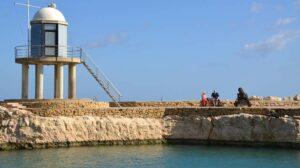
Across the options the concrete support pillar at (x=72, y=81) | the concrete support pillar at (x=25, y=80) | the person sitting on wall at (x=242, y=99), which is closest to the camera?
the person sitting on wall at (x=242, y=99)

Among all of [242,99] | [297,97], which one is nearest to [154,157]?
[242,99]

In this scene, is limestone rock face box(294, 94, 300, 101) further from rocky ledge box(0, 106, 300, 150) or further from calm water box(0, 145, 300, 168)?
calm water box(0, 145, 300, 168)

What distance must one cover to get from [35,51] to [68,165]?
14198 mm

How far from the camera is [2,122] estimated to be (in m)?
35.0

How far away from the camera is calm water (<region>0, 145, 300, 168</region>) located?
29.0 m

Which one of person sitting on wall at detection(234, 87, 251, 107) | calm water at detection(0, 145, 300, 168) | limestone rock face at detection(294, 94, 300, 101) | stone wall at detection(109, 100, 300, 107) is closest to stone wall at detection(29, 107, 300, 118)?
person sitting on wall at detection(234, 87, 251, 107)

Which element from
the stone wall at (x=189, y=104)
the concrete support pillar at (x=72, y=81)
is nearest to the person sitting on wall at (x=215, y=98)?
the stone wall at (x=189, y=104)

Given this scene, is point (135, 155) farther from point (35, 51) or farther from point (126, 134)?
point (35, 51)

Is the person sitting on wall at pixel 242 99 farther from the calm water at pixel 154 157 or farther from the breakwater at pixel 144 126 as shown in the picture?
the calm water at pixel 154 157

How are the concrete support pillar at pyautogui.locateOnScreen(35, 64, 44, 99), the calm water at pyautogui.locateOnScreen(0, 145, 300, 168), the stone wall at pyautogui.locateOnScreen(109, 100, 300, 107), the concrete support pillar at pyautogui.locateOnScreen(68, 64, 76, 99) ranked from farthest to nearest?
the stone wall at pyautogui.locateOnScreen(109, 100, 300, 107)
the concrete support pillar at pyautogui.locateOnScreen(68, 64, 76, 99)
the concrete support pillar at pyautogui.locateOnScreen(35, 64, 44, 99)
the calm water at pyautogui.locateOnScreen(0, 145, 300, 168)

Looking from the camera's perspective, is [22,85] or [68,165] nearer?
A: [68,165]

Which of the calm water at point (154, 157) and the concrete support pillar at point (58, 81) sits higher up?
the concrete support pillar at point (58, 81)

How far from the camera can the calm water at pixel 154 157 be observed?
29047 millimetres

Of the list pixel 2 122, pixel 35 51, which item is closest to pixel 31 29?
pixel 35 51
